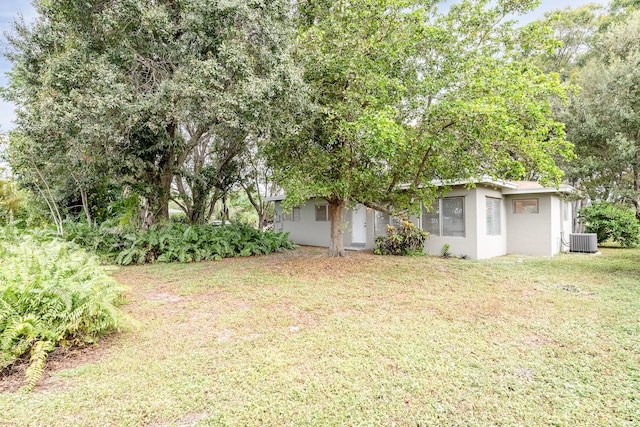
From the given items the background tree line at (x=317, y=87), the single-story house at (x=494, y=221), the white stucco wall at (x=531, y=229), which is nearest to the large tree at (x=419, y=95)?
the background tree line at (x=317, y=87)

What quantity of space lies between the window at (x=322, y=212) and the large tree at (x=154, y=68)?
283 inches

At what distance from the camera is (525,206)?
11.2 metres

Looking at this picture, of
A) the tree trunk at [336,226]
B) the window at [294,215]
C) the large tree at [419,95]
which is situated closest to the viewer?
the large tree at [419,95]

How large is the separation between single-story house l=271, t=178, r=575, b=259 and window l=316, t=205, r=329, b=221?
86.4 inches

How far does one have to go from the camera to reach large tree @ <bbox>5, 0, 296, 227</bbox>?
20.3 ft

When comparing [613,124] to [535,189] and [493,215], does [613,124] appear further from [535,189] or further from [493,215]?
[493,215]

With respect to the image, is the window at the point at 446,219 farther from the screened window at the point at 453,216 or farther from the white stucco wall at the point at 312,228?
the white stucco wall at the point at 312,228

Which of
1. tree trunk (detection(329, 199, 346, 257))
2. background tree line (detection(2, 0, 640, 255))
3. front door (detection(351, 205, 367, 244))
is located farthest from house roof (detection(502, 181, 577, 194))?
tree trunk (detection(329, 199, 346, 257))

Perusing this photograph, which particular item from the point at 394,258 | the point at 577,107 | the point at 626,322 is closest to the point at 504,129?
the point at 626,322

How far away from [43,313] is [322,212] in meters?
11.3

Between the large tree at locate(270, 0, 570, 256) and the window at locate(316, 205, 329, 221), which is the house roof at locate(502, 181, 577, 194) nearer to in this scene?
the large tree at locate(270, 0, 570, 256)

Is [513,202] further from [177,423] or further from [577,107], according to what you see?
[177,423]

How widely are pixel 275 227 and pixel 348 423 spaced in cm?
1494

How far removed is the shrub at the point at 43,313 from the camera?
310 centimetres
